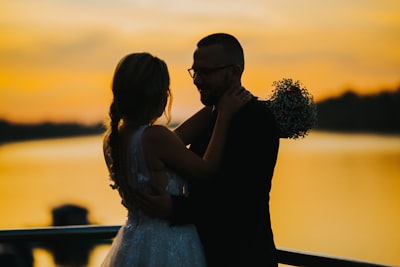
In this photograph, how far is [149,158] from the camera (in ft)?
15.4

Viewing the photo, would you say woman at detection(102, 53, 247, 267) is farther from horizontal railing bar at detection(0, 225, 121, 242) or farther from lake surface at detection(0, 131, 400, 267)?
lake surface at detection(0, 131, 400, 267)

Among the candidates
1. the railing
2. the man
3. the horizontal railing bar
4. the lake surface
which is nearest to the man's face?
the man

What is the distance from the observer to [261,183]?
15.6 feet

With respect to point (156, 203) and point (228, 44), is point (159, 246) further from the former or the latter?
point (228, 44)

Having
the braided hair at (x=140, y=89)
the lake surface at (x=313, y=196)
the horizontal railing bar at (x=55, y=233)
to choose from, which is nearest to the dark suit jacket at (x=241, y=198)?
the braided hair at (x=140, y=89)

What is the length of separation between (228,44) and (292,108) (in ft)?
1.36

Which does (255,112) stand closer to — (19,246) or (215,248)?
(215,248)

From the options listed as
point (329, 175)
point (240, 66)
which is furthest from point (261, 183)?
point (329, 175)

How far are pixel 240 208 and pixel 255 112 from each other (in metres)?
0.43

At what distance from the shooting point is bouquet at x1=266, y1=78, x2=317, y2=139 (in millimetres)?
4832

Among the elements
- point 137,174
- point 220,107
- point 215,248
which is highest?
point 220,107

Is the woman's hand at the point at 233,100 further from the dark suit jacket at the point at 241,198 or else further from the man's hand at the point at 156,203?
the man's hand at the point at 156,203

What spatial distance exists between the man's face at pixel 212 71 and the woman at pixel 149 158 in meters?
0.06

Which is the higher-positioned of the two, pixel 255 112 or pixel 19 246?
pixel 255 112
